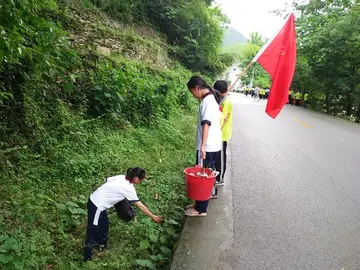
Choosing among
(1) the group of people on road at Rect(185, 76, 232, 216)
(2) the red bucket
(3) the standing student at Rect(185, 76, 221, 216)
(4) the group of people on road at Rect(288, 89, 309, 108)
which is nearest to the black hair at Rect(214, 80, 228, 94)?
(1) the group of people on road at Rect(185, 76, 232, 216)

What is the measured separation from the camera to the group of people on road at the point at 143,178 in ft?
11.6

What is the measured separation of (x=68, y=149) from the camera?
579 cm

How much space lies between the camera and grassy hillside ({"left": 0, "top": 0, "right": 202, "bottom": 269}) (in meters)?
3.35

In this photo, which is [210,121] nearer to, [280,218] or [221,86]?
[221,86]

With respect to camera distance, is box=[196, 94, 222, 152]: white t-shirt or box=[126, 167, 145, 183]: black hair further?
box=[196, 94, 222, 152]: white t-shirt

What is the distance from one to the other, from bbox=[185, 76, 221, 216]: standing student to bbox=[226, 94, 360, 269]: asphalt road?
25.5 inches

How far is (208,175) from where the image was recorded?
14.1ft

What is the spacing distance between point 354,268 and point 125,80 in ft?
21.3

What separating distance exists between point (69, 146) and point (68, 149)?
4.2 inches

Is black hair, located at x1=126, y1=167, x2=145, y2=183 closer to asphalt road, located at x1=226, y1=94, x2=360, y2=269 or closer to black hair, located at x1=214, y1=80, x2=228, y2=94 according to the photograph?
asphalt road, located at x1=226, y1=94, x2=360, y2=269

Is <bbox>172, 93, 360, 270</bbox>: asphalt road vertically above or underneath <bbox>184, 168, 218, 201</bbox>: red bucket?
underneath

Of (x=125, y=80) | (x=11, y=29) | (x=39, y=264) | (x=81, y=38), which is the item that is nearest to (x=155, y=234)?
(x=39, y=264)

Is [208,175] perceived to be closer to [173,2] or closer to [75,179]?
[75,179]

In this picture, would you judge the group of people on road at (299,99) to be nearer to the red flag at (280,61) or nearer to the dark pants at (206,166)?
the red flag at (280,61)
